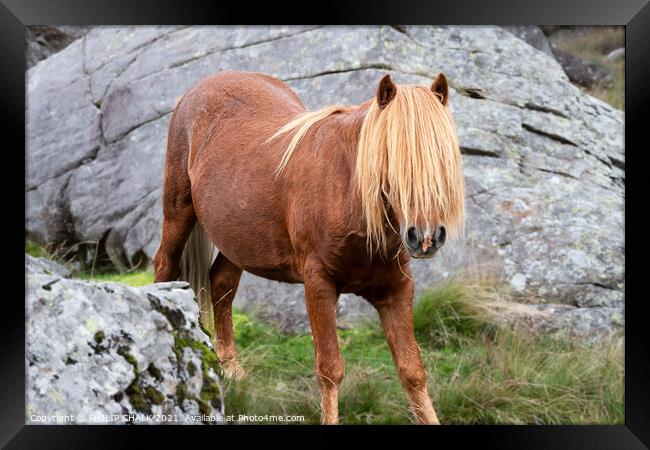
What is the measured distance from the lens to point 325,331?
4637mm

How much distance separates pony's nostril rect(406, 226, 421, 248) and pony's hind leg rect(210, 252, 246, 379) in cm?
201

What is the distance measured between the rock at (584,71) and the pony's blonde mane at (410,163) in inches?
144

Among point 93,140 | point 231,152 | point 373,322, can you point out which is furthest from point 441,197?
point 93,140

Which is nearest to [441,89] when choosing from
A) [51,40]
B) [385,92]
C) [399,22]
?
[385,92]

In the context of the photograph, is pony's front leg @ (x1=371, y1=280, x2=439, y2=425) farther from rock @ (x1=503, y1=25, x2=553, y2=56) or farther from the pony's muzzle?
rock @ (x1=503, y1=25, x2=553, y2=56)

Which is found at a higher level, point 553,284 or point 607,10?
point 607,10

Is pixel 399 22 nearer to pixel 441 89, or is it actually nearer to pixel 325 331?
pixel 441 89

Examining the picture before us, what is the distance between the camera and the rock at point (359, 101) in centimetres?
659

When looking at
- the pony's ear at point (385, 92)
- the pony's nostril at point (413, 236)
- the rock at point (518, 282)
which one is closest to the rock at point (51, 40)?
the rock at point (518, 282)

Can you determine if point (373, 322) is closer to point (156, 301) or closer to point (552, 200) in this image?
point (552, 200)

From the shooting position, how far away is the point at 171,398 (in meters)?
4.35

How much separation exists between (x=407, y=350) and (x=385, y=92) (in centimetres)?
134

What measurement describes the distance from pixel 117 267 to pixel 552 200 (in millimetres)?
3552

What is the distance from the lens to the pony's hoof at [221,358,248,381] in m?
5.35
